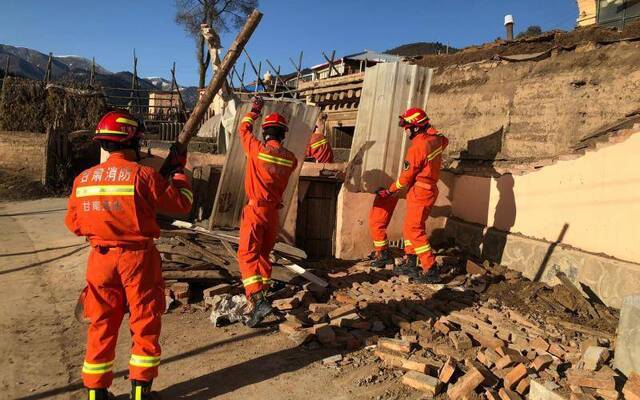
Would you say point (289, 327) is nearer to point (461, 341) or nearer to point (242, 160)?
point (461, 341)

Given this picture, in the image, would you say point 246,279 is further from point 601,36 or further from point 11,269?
point 601,36

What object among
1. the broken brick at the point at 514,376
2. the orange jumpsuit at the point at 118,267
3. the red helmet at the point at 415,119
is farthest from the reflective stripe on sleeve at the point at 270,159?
the broken brick at the point at 514,376

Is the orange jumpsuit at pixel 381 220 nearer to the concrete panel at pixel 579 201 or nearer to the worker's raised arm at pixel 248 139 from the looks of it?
the concrete panel at pixel 579 201

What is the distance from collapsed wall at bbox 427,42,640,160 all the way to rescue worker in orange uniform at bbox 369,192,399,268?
198 centimetres

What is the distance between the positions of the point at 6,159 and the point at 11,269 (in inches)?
408

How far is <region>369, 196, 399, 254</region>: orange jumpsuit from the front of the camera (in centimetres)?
618

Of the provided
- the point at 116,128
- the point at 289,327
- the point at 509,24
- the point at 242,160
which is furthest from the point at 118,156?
the point at 509,24

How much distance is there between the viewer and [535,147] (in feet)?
22.0

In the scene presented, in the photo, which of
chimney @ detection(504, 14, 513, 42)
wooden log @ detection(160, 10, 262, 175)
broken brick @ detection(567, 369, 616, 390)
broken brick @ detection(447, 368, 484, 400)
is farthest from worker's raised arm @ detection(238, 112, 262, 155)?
chimney @ detection(504, 14, 513, 42)

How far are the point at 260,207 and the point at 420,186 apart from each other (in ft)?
6.72

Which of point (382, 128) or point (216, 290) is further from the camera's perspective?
point (382, 128)

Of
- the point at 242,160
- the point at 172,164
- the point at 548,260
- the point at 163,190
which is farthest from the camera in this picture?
the point at 242,160

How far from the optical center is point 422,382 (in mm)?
3367

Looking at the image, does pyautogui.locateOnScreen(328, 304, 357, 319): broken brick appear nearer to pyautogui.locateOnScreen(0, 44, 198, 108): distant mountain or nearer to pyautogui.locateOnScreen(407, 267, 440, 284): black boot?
pyautogui.locateOnScreen(407, 267, 440, 284): black boot
